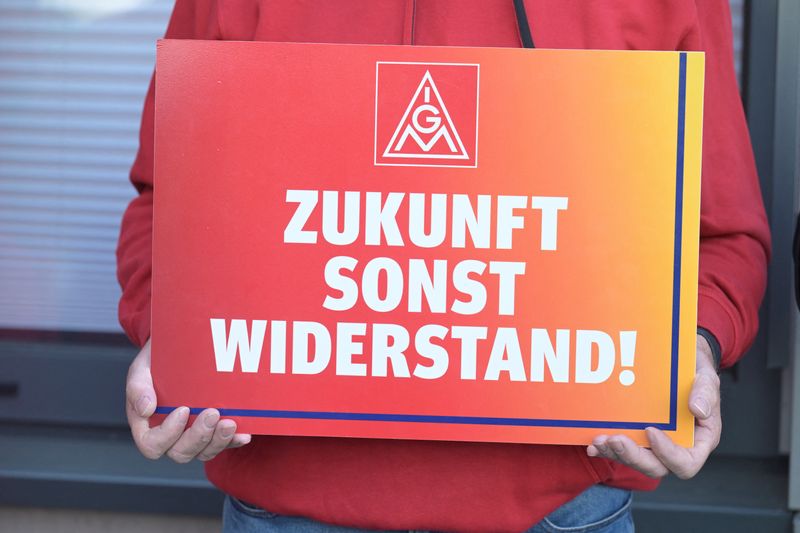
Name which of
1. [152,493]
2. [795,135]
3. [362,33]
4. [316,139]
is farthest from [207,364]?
[795,135]

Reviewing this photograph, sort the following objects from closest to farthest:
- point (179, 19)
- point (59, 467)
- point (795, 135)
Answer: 1. point (179, 19)
2. point (795, 135)
3. point (59, 467)

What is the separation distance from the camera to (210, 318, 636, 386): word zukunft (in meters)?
0.75

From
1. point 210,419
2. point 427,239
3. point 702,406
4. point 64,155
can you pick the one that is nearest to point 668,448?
point 702,406

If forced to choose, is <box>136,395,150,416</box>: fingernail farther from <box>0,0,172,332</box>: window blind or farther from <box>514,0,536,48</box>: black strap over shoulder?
<box>0,0,172,332</box>: window blind

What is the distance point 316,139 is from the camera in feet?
2.47

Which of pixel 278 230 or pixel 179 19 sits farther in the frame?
pixel 179 19

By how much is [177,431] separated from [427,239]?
29 centimetres

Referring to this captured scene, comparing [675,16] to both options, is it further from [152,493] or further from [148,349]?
[152,493]

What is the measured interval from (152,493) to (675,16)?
1085 mm

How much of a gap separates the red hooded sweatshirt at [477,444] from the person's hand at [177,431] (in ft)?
0.26

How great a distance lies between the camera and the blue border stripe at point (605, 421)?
2.44ft

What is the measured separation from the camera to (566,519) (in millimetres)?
833

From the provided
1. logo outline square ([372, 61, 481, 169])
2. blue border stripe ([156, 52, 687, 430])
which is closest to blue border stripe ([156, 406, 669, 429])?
blue border stripe ([156, 52, 687, 430])

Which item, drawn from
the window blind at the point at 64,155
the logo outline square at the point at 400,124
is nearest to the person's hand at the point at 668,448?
the logo outline square at the point at 400,124
